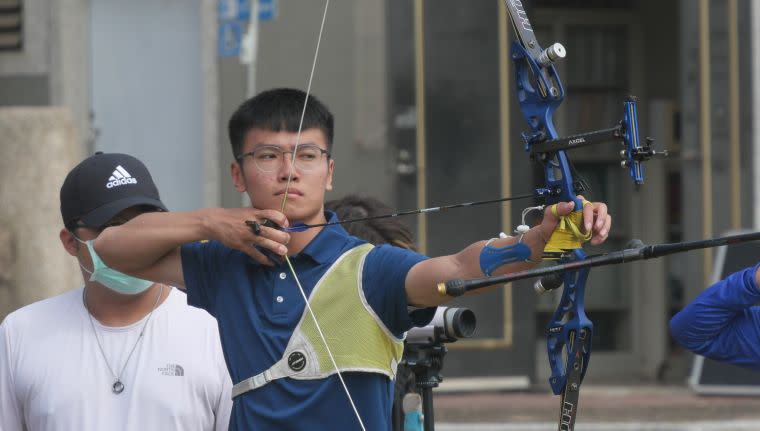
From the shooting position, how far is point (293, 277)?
320 cm

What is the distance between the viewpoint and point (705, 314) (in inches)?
153

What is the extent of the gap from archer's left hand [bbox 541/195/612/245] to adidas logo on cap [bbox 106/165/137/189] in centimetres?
Result: 143

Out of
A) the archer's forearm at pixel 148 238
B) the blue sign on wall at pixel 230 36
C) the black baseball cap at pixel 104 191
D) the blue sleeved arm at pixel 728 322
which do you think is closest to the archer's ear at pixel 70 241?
the black baseball cap at pixel 104 191

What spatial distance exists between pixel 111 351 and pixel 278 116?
81cm

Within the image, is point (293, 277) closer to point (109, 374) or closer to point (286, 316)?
point (286, 316)

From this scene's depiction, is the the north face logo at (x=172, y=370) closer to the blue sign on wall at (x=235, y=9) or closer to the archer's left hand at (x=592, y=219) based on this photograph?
the archer's left hand at (x=592, y=219)

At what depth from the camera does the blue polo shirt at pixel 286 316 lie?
3068 mm

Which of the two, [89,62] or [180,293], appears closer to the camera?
[180,293]

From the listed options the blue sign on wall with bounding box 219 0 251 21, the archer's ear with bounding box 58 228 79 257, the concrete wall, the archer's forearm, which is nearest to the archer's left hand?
the archer's forearm

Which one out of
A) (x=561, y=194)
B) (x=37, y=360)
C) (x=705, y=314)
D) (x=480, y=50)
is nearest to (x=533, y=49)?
(x=561, y=194)

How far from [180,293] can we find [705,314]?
1.47 metres

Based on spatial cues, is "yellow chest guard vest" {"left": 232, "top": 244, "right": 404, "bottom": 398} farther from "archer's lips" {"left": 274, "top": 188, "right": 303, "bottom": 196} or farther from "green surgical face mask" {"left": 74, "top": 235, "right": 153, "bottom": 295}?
"green surgical face mask" {"left": 74, "top": 235, "right": 153, "bottom": 295}

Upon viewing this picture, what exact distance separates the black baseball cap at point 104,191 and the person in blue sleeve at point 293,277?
41cm

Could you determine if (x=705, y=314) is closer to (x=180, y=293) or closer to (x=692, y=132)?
(x=180, y=293)
